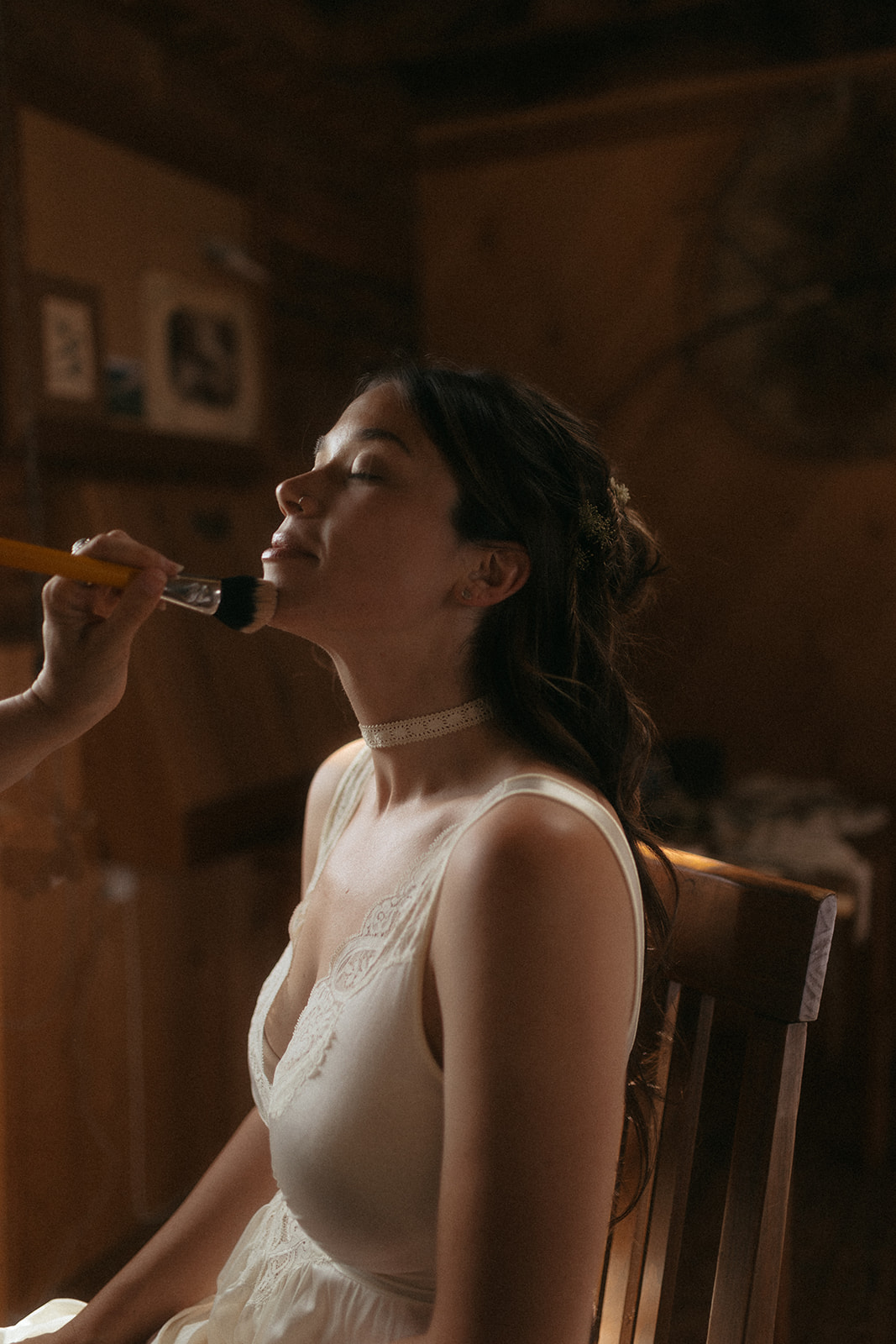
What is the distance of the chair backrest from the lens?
31.6 inches

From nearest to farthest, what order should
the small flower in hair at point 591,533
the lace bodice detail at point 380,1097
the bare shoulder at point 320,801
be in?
the lace bodice detail at point 380,1097 < the small flower in hair at point 591,533 < the bare shoulder at point 320,801

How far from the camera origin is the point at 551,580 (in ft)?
3.34

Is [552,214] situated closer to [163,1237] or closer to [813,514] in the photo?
[813,514]

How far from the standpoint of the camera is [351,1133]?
0.81 m

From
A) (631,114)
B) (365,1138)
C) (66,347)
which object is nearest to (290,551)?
(365,1138)

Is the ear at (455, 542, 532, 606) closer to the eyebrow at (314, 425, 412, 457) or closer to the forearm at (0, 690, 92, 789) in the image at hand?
the eyebrow at (314, 425, 412, 457)

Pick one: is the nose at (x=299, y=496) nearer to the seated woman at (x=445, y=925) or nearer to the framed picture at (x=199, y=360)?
the seated woman at (x=445, y=925)

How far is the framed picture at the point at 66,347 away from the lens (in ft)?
6.47

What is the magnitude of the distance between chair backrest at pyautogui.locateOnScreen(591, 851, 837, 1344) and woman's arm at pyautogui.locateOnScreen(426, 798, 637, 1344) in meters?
0.13

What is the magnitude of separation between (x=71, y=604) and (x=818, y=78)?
2875mm

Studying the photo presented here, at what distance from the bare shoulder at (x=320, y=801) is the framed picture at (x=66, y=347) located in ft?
3.69

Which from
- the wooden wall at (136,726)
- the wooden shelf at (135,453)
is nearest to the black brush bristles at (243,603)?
the wooden wall at (136,726)

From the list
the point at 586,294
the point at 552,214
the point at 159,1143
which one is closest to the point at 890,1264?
the point at 159,1143

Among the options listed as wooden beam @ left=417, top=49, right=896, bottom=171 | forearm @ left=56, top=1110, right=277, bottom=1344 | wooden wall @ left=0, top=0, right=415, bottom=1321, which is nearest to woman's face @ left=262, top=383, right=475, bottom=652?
forearm @ left=56, top=1110, right=277, bottom=1344
